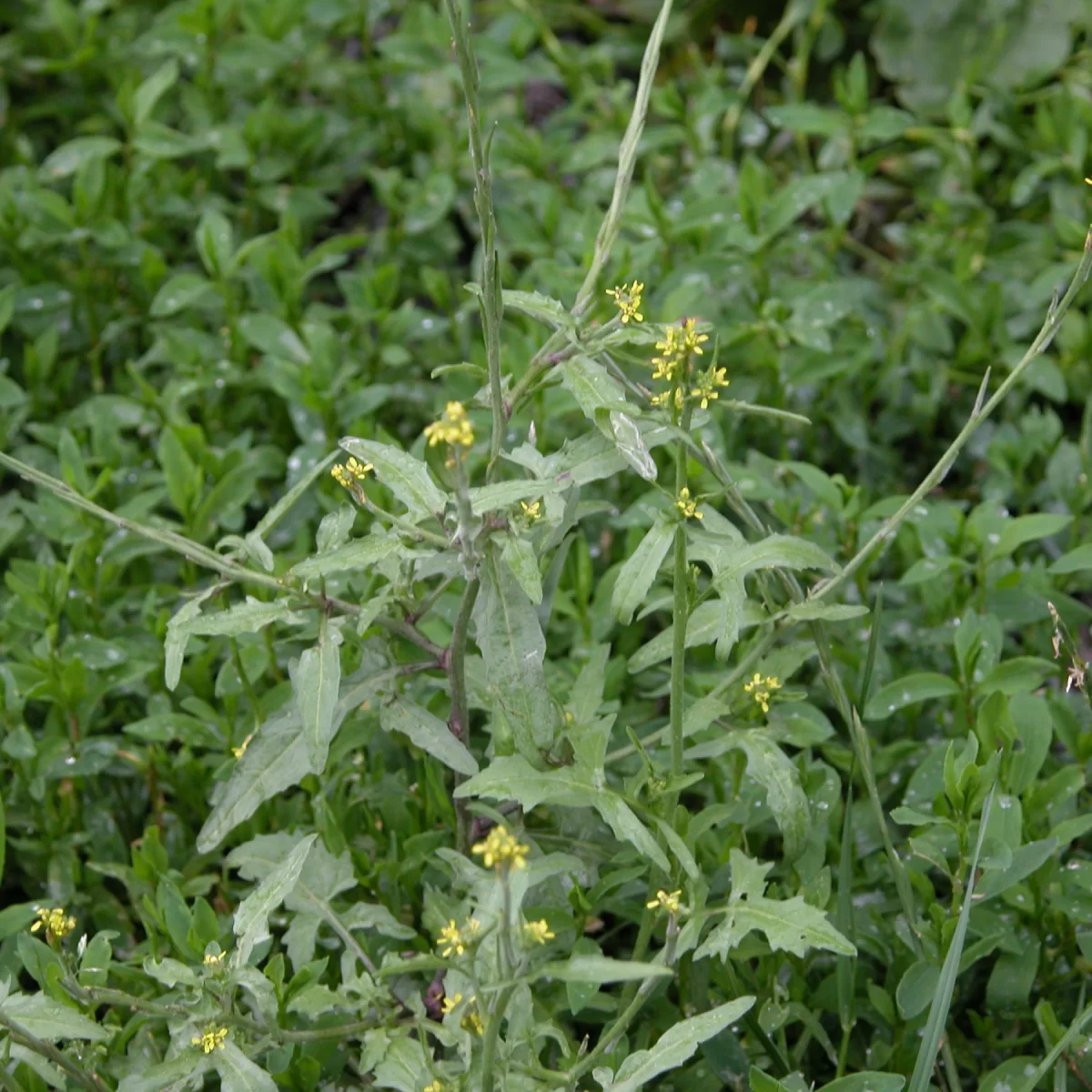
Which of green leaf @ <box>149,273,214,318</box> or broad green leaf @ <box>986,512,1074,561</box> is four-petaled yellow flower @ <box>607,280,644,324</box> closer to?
broad green leaf @ <box>986,512,1074,561</box>

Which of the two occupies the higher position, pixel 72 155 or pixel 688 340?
pixel 688 340

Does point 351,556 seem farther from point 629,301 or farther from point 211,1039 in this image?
point 211,1039

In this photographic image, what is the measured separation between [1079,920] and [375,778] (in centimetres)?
125

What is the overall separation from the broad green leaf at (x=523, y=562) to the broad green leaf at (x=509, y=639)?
29 millimetres

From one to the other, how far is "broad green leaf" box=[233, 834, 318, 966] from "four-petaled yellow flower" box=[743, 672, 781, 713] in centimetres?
71

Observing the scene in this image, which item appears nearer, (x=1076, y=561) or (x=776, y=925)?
(x=776, y=925)

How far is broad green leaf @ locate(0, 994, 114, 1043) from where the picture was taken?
6.75 ft

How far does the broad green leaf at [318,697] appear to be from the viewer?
2.05 meters

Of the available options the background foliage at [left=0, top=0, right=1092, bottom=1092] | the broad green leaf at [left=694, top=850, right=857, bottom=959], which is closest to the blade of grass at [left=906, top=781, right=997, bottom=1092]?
the background foliage at [left=0, top=0, right=1092, bottom=1092]

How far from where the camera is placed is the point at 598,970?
1684 mm

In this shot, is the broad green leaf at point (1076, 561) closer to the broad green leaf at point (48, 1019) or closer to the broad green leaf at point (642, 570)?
the broad green leaf at point (642, 570)

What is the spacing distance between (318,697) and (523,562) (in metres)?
0.36

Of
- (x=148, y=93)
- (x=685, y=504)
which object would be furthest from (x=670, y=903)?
(x=148, y=93)

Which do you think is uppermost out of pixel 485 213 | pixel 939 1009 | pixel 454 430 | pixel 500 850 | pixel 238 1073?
pixel 485 213
